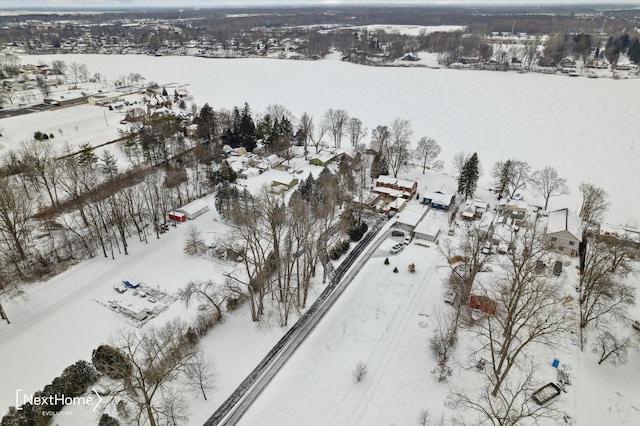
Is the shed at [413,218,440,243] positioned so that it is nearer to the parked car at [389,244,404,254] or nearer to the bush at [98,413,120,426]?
the parked car at [389,244,404,254]

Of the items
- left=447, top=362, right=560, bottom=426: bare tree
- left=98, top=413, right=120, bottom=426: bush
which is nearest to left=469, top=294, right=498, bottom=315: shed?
left=447, top=362, right=560, bottom=426: bare tree

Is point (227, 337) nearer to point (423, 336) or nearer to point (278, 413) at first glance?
point (278, 413)

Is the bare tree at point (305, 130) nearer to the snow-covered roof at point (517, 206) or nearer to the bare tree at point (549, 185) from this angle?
the snow-covered roof at point (517, 206)

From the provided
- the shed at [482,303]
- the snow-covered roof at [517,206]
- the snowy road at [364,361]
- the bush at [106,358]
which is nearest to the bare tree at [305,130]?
the snow-covered roof at [517,206]

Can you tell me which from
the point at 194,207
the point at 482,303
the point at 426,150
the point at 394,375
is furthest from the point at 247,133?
the point at 394,375

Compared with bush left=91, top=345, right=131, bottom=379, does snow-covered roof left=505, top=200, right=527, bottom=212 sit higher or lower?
higher

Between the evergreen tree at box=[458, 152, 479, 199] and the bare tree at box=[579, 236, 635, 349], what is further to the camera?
the evergreen tree at box=[458, 152, 479, 199]
